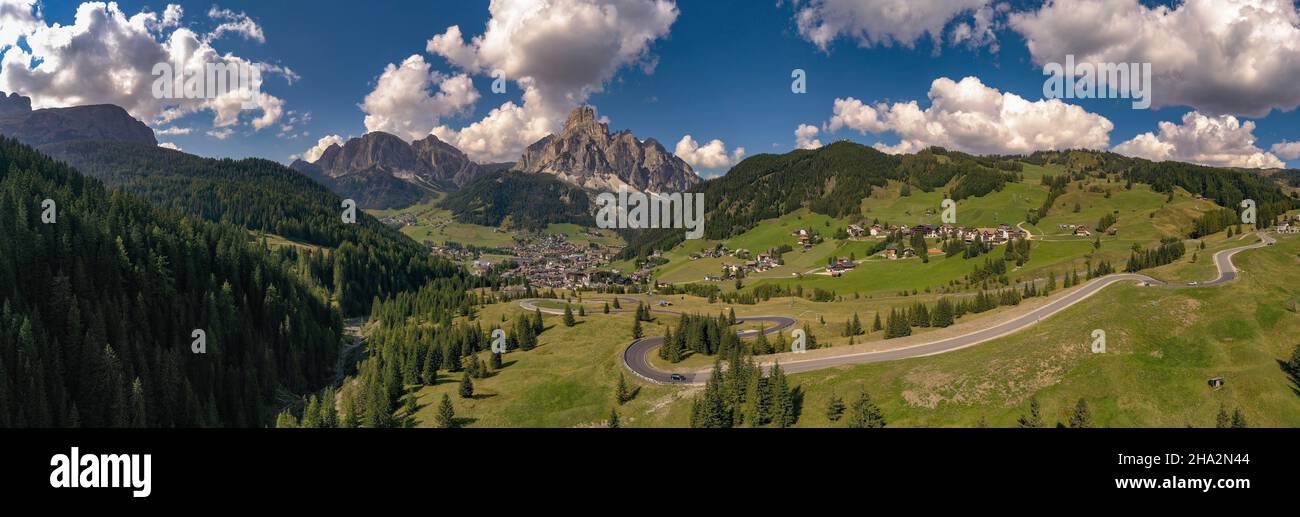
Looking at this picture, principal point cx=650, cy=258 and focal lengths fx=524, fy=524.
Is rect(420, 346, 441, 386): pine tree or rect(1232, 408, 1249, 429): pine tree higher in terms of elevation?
rect(1232, 408, 1249, 429): pine tree

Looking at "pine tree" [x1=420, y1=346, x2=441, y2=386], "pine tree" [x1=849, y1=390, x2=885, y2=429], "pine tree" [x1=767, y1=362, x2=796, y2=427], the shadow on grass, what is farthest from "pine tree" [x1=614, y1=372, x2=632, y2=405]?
the shadow on grass

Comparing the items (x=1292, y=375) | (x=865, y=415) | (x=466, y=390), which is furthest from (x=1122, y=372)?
(x=466, y=390)

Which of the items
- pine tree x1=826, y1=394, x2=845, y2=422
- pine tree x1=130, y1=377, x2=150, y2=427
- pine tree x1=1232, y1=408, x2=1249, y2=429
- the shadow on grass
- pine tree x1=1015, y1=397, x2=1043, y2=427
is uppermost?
the shadow on grass

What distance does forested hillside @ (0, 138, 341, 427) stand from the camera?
284 ft

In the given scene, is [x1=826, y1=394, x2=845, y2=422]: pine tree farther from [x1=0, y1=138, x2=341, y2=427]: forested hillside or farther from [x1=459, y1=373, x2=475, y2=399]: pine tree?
[x1=0, y1=138, x2=341, y2=427]: forested hillside

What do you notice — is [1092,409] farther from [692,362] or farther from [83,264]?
[83,264]

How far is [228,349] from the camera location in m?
118

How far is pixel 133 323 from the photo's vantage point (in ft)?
346

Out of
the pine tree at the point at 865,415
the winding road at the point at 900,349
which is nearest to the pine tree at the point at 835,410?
the pine tree at the point at 865,415

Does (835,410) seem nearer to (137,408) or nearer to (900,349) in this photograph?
(900,349)
